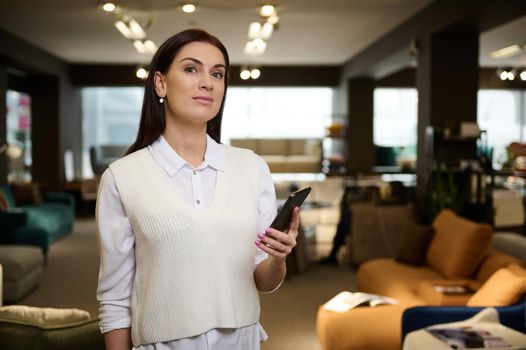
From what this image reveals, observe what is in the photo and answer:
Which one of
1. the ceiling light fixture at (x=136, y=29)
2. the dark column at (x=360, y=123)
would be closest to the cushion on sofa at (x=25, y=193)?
the ceiling light fixture at (x=136, y=29)

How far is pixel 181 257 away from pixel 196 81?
0.36 m

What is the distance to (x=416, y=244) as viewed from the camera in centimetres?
570

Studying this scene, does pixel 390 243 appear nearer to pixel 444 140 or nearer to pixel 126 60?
pixel 444 140

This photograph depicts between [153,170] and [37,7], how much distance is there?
6.94 m

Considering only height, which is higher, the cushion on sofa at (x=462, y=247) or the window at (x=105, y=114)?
the window at (x=105, y=114)

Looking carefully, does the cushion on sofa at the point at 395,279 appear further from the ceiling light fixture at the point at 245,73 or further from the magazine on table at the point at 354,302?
the ceiling light fixture at the point at 245,73

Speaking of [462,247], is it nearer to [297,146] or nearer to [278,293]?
[278,293]

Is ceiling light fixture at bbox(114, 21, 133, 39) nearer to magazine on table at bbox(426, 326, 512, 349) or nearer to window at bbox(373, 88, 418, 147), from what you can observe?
magazine on table at bbox(426, 326, 512, 349)

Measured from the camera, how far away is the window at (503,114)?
15781 mm

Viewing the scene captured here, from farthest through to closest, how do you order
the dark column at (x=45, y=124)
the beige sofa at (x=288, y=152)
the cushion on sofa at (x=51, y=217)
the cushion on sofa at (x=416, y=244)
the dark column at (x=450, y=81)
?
the beige sofa at (x=288, y=152) → the dark column at (x=45, y=124) → the cushion on sofa at (x=51, y=217) → the dark column at (x=450, y=81) → the cushion on sofa at (x=416, y=244)

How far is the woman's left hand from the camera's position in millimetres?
1461

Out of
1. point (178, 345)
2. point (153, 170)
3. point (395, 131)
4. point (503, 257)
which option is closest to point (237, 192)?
point (153, 170)

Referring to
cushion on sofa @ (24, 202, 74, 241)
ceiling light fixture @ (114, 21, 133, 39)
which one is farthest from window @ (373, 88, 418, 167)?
ceiling light fixture @ (114, 21, 133, 39)

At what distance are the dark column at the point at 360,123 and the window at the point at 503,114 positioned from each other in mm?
3581
